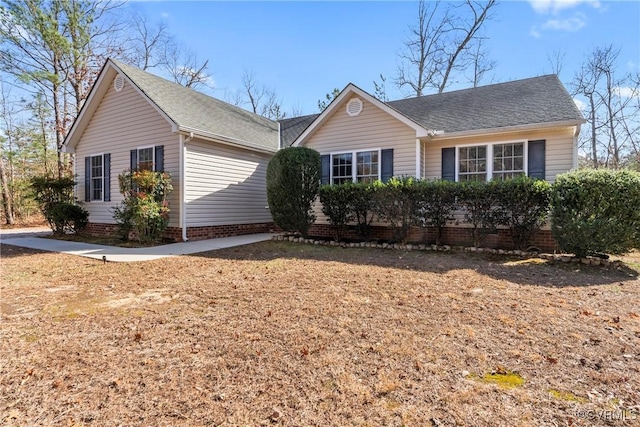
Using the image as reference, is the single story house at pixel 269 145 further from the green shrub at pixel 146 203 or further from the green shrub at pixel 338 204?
the green shrub at pixel 338 204

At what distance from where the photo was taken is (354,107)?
34.0ft

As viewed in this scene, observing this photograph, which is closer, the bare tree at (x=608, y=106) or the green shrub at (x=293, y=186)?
the green shrub at (x=293, y=186)

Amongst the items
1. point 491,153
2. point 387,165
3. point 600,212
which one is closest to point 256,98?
point 387,165

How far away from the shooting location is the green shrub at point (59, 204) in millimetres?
11453

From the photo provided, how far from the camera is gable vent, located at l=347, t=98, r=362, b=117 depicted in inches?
404

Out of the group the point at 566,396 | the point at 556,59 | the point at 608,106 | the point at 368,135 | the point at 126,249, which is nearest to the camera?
the point at 566,396

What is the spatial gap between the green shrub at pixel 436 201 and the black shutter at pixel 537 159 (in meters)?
2.51

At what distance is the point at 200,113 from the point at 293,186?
16.3ft

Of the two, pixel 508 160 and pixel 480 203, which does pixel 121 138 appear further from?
pixel 508 160

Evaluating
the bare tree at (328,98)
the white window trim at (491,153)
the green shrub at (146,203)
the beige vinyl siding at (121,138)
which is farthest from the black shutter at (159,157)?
the bare tree at (328,98)

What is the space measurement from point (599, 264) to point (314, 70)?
2033 centimetres

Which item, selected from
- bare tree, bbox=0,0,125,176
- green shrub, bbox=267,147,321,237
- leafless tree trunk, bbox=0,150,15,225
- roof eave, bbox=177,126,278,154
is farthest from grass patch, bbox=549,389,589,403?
leafless tree trunk, bbox=0,150,15,225

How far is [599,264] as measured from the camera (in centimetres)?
638

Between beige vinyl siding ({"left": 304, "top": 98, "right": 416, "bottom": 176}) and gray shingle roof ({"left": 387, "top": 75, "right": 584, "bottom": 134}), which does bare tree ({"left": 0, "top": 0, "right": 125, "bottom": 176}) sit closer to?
beige vinyl siding ({"left": 304, "top": 98, "right": 416, "bottom": 176})
